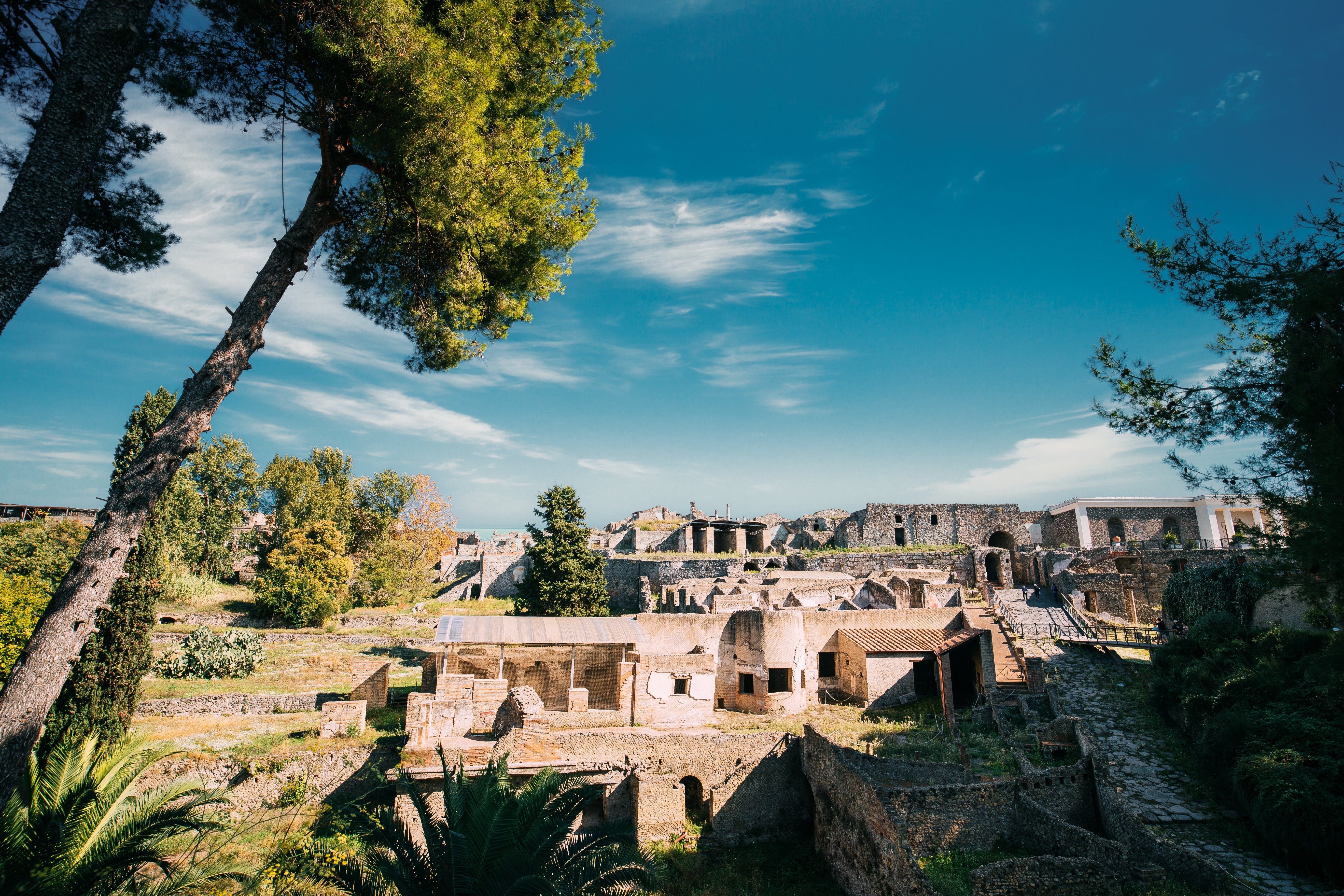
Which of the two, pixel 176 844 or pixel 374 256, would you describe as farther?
pixel 374 256

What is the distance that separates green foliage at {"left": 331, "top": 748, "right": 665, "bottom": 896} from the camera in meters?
6.34

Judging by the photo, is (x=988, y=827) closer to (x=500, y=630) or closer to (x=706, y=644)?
(x=706, y=644)

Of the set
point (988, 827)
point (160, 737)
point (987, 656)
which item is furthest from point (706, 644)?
point (160, 737)

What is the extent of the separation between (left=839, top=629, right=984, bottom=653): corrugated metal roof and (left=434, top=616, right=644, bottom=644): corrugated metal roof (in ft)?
22.6

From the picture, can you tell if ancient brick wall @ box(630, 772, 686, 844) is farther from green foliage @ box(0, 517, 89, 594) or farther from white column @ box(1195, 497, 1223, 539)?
white column @ box(1195, 497, 1223, 539)

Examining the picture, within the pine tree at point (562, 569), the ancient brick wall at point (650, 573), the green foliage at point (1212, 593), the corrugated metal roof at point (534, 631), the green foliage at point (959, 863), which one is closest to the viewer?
the green foliage at point (959, 863)

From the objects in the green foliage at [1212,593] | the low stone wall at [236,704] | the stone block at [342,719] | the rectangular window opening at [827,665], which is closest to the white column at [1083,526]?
the green foliage at [1212,593]

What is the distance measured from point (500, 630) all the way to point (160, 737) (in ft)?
24.7

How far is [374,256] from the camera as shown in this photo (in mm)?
9250

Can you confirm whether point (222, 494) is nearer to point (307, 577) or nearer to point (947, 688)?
point (307, 577)

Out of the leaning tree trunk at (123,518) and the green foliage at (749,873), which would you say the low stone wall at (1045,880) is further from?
the leaning tree trunk at (123,518)

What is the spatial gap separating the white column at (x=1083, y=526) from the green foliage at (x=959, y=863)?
1264 inches

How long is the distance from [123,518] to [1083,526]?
4264 centimetres

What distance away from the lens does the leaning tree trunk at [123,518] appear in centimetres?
527
